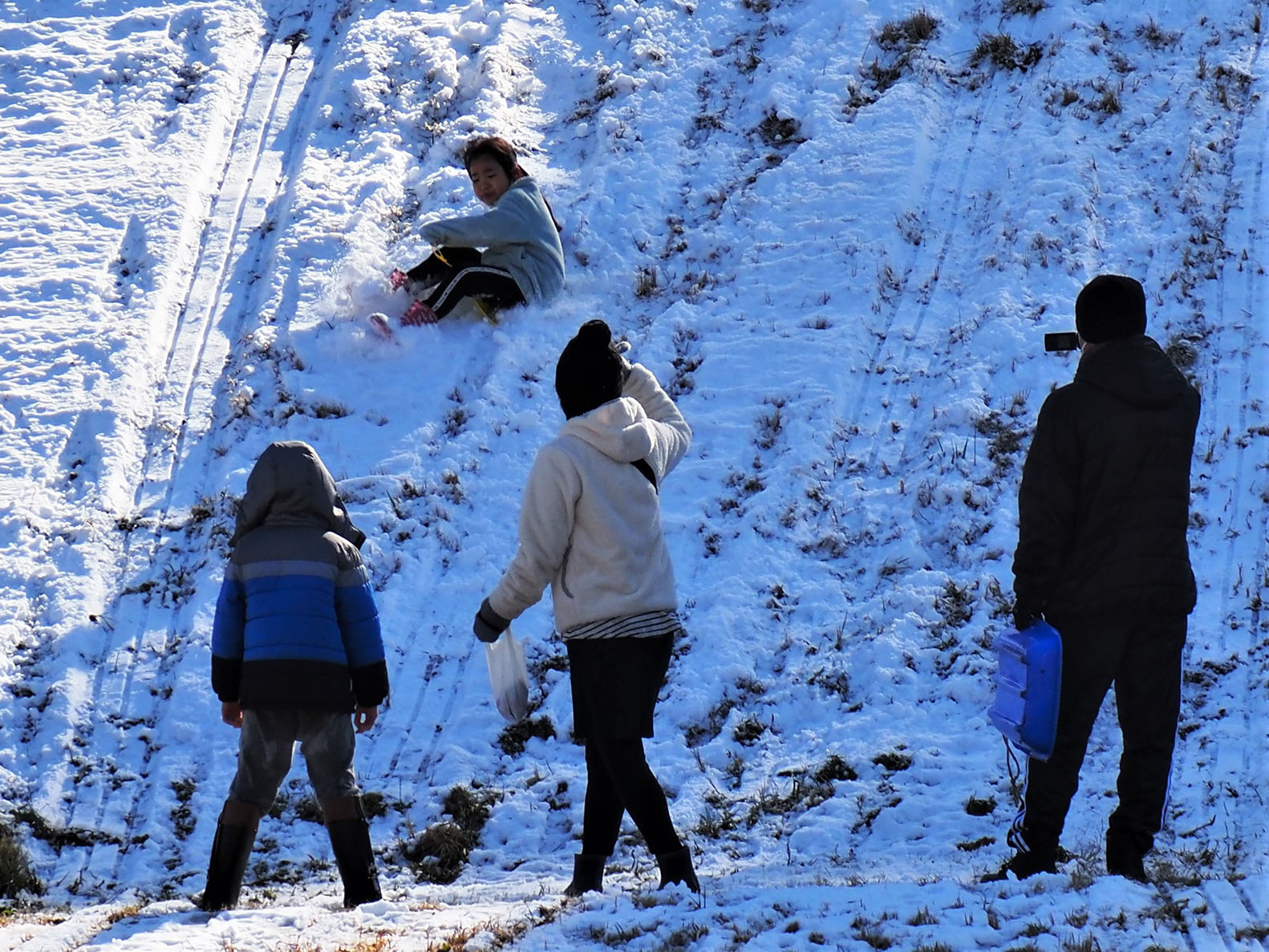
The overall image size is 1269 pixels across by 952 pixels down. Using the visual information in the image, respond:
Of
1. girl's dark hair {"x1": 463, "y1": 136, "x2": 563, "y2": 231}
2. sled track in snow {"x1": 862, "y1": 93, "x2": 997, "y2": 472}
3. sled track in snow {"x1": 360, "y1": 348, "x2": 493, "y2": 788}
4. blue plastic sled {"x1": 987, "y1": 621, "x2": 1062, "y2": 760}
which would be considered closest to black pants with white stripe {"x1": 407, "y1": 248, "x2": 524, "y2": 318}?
girl's dark hair {"x1": 463, "y1": 136, "x2": 563, "y2": 231}

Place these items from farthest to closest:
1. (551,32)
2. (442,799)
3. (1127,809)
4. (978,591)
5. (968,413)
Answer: (551,32)
(968,413)
(978,591)
(442,799)
(1127,809)

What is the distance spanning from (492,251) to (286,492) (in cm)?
464

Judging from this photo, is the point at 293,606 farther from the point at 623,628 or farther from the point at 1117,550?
the point at 1117,550

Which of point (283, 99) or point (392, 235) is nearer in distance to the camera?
point (392, 235)

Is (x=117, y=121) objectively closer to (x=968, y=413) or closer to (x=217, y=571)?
(x=217, y=571)

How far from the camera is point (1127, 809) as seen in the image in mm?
4961

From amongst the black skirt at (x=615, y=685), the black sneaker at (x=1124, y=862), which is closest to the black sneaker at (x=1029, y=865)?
the black sneaker at (x=1124, y=862)

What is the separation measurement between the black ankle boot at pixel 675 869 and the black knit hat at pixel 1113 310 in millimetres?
2341

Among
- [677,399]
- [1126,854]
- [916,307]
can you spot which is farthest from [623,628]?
[916,307]

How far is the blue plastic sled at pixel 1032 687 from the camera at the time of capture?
482 centimetres

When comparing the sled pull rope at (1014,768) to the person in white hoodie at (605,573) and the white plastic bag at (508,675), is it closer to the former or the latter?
the person in white hoodie at (605,573)

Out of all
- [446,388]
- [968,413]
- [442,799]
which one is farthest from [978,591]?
[446,388]

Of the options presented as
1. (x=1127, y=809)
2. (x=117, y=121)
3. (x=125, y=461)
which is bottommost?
(x=1127, y=809)

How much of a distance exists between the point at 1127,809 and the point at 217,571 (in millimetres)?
4989
